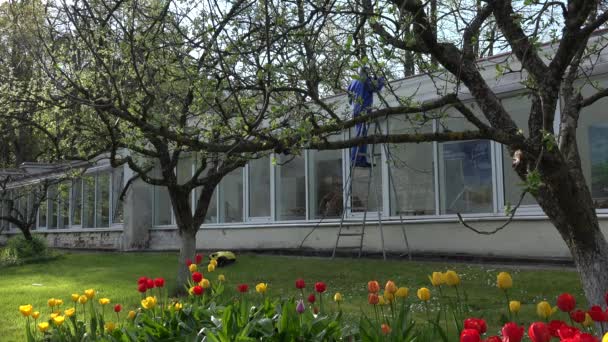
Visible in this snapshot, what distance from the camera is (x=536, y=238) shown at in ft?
33.9

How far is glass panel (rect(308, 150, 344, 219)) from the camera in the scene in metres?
14.1

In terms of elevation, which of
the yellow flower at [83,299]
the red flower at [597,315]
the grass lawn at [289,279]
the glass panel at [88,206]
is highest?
the glass panel at [88,206]

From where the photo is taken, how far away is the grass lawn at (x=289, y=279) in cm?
710

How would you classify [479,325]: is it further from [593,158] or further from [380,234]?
[380,234]

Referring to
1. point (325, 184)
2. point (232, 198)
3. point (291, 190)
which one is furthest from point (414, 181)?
point (232, 198)

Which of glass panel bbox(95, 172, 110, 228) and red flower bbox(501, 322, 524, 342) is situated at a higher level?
glass panel bbox(95, 172, 110, 228)

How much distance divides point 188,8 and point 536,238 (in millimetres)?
7266

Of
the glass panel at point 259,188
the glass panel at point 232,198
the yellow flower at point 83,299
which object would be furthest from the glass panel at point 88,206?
the yellow flower at point 83,299

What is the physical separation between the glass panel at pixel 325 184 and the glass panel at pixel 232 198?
9.21 ft

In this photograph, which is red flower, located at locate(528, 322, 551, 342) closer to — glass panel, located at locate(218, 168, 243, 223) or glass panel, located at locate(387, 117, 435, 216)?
glass panel, located at locate(387, 117, 435, 216)

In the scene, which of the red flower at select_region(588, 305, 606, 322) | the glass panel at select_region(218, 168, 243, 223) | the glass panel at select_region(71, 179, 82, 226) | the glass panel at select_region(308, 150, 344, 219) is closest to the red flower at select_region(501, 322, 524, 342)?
the red flower at select_region(588, 305, 606, 322)

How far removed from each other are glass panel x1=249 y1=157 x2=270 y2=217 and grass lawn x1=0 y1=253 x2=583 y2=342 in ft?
6.56

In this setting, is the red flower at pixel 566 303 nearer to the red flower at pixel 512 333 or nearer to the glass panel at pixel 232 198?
the red flower at pixel 512 333

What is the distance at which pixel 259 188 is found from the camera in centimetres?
1628
